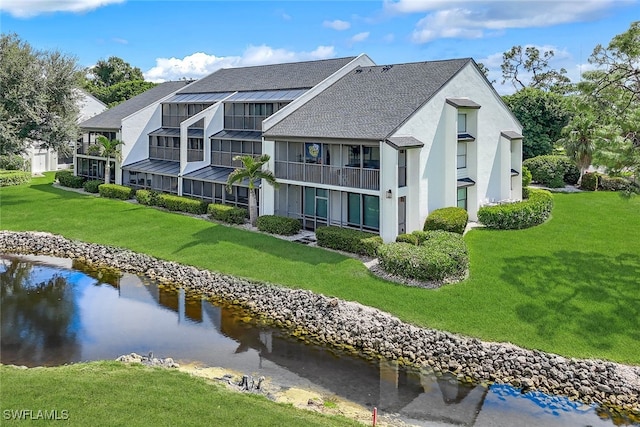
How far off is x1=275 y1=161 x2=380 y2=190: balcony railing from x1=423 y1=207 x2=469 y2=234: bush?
3412 millimetres

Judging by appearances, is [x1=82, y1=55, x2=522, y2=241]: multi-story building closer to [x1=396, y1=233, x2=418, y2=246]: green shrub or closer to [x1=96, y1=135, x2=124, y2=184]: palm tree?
[x1=396, y1=233, x2=418, y2=246]: green shrub

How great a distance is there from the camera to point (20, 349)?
17.4 meters

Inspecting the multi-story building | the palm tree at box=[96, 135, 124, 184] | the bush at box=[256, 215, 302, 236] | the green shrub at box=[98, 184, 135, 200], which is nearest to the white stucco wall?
the multi-story building

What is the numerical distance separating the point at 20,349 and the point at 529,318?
1814 centimetres

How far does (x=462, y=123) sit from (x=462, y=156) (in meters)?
2.03

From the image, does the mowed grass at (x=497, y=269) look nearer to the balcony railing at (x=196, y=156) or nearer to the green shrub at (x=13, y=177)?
the balcony railing at (x=196, y=156)

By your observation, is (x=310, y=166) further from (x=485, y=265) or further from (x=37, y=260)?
(x=37, y=260)

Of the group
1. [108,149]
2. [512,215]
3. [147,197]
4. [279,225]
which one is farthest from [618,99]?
[108,149]

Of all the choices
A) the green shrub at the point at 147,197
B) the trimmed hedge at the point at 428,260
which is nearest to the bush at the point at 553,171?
the trimmed hedge at the point at 428,260

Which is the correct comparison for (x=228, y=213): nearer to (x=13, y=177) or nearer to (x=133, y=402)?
(x=133, y=402)

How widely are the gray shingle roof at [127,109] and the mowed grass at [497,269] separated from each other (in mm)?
11868

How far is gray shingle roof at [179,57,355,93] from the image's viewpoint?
36656 mm

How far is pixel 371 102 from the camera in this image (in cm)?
2988

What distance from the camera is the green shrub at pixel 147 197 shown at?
1489 inches
